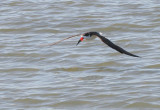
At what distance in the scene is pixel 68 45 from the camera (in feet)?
37.6

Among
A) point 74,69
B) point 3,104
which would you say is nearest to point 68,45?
point 74,69

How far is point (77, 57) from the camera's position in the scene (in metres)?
10.6

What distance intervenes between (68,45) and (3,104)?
3661 mm

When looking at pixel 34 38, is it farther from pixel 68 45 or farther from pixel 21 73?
pixel 21 73

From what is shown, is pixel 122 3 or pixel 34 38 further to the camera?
pixel 122 3

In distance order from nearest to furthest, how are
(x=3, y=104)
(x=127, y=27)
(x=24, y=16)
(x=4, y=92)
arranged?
(x=3, y=104)
(x=4, y=92)
(x=127, y=27)
(x=24, y=16)

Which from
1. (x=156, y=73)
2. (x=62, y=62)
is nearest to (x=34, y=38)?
(x=62, y=62)

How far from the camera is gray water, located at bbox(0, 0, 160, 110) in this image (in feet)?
26.9

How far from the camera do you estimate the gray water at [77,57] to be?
322 inches

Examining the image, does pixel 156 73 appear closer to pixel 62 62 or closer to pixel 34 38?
pixel 62 62

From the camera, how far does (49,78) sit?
924cm

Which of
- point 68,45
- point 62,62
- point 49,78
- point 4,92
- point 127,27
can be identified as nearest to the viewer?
point 4,92

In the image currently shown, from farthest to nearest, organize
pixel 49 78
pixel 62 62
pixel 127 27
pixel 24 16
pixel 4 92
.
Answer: pixel 24 16, pixel 127 27, pixel 62 62, pixel 49 78, pixel 4 92

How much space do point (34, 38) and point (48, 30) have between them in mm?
690
